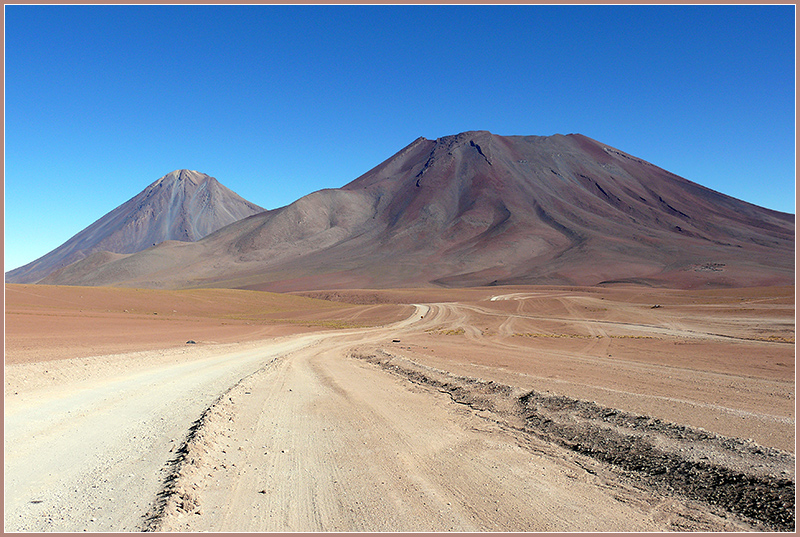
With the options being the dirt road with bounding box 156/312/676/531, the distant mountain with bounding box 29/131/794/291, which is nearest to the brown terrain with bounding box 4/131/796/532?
the dirt road with bounding box 156/312/676/531

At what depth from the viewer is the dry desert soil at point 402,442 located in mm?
4715

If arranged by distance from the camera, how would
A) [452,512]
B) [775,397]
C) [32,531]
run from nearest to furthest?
1. [32,531]
2. [452,512]
3. [775,397]

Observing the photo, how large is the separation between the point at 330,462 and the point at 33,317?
31.3 metres

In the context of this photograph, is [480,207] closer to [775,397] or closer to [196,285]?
[196,285]

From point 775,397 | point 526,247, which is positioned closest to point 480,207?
point 526,247

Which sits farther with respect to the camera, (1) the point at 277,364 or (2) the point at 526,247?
(2) the point at 526,247

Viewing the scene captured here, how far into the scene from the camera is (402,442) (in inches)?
280

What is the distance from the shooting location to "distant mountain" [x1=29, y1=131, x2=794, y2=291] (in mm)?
120688

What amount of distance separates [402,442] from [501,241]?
469 ft

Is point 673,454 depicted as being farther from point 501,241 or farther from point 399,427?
point 501,241

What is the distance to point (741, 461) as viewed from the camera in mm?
5707

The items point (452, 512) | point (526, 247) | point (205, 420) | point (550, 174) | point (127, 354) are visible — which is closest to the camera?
point (452, 512)

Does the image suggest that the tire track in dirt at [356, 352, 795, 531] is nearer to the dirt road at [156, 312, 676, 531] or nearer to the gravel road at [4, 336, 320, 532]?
the dirt road at [156, 312, 676, 531]

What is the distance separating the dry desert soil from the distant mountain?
99589 mm
